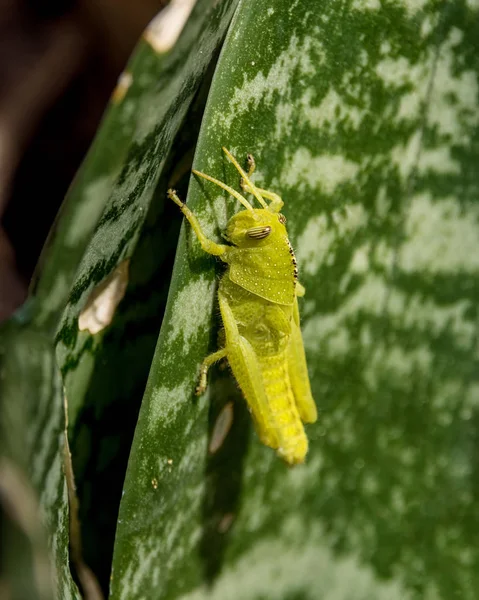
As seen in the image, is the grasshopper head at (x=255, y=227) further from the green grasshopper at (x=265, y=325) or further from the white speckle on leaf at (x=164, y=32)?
the white speckle on leaf at (x=164, y=32)

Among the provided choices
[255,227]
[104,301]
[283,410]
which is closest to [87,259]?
[104,301]

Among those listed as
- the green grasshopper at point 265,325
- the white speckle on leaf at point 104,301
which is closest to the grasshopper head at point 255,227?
the green grasshopper at point 265,325

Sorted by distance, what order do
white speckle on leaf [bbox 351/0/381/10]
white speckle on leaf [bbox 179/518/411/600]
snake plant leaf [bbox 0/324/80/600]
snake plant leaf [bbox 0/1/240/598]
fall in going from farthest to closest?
1. white speckle on leaf [bbox 179/518/411/600]
2. white speckle on leaf [bbox 351/0/381/10]
3. snake plant leaf [bbox 0/1/240/598]
4. snake plant leaf [bbox 0/324/80/600]

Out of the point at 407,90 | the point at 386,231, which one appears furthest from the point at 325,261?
the point at 407,90

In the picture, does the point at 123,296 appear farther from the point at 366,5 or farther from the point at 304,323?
the point at 366,5

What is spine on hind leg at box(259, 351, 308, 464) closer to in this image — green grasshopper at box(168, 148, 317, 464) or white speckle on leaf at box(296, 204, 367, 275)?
green grasshopper at box(168, 148, 317, 464)

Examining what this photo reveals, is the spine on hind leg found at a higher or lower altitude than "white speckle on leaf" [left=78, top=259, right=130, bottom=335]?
lower

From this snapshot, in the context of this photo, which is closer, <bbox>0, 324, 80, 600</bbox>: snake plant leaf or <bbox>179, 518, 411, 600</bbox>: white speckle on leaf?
<bbox>0, 324, 80, 600</bbox>: snake plant leaf

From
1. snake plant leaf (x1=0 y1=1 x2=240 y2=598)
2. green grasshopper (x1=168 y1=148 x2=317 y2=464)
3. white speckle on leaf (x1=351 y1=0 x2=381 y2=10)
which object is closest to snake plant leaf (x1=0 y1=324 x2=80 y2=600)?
snake plant leaf (x1=0 y1=1 x2=240 y2=598)
